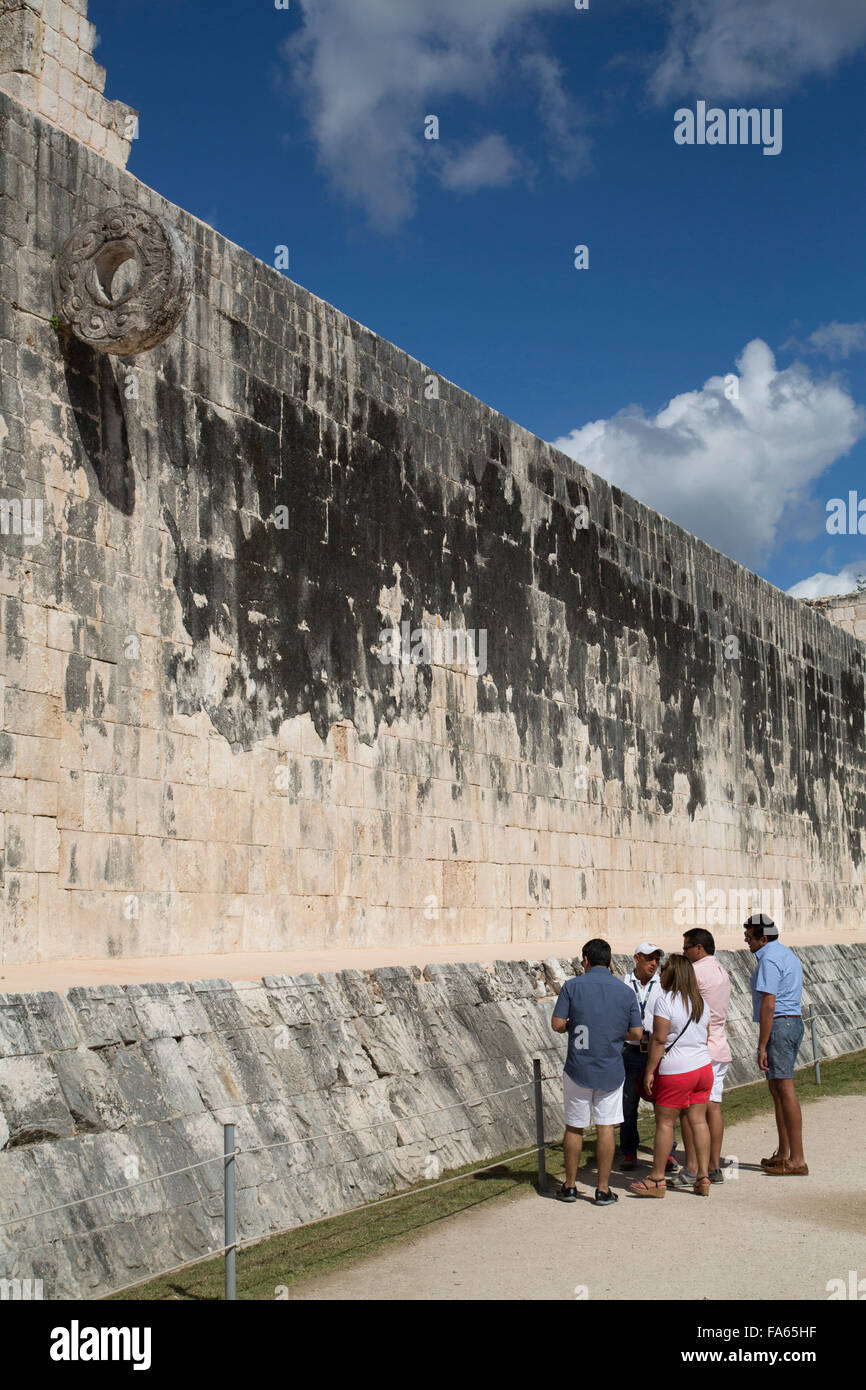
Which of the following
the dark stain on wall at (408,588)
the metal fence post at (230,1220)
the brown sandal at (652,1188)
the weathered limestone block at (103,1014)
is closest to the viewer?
the metal fence post at (230,1220)

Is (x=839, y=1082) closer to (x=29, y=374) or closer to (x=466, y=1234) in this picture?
(x=466, y=1234)

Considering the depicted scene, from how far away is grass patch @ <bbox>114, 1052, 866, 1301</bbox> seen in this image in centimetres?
518

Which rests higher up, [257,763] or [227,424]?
[227,424]

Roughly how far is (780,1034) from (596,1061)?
1400 mm

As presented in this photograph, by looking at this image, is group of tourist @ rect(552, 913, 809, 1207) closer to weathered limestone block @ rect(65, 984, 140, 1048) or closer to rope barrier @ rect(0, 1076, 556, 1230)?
rope barrier @ rect(0, 1076, 556, 1230)

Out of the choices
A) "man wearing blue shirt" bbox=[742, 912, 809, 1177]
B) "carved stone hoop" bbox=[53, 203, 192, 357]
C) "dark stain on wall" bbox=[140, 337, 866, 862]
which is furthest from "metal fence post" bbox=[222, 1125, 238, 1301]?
"carved stone hoop" bbox=[53, 203, 192, 357]

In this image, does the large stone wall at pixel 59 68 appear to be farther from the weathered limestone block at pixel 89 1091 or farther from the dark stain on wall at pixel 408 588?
the weathered limestone block at pixel 89 1091

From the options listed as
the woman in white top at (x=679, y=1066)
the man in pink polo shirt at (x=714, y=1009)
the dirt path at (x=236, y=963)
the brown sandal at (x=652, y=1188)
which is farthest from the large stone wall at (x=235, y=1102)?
the woman in white top at (x=679, y=1066)

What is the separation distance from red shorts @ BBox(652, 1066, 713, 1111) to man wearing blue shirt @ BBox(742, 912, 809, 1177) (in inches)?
23.0

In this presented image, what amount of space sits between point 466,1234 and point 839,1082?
659 centimetres

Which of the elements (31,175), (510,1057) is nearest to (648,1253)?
(510,1057)

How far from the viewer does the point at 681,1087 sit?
702 centimetres

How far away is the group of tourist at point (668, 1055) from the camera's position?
22.4ft

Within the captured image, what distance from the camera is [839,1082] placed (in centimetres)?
1170
